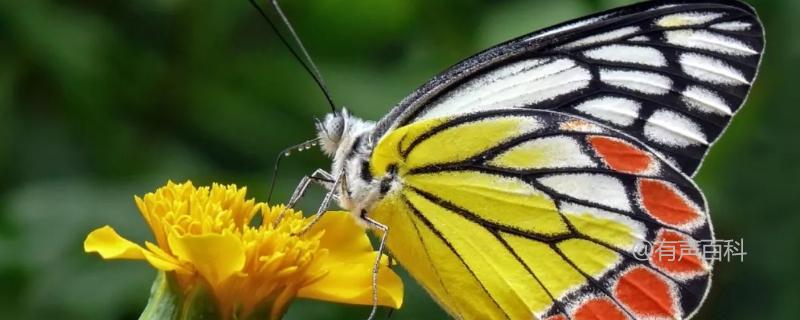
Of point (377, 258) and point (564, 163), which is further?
point (564, 163)

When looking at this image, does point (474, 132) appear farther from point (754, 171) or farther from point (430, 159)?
point (754, 171)

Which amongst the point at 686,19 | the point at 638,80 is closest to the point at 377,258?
the point at 638,80

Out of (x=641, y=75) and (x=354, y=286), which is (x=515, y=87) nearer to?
(x=641, y=75)

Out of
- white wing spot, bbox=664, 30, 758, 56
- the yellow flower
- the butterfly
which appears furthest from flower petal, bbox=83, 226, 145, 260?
white wing spot, bbox=664, 30, 758, 56

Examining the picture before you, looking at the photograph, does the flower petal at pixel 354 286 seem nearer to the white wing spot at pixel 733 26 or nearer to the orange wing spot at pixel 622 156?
the orange wing spot at pixel 622 156

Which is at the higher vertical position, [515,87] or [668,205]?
[515,87]
